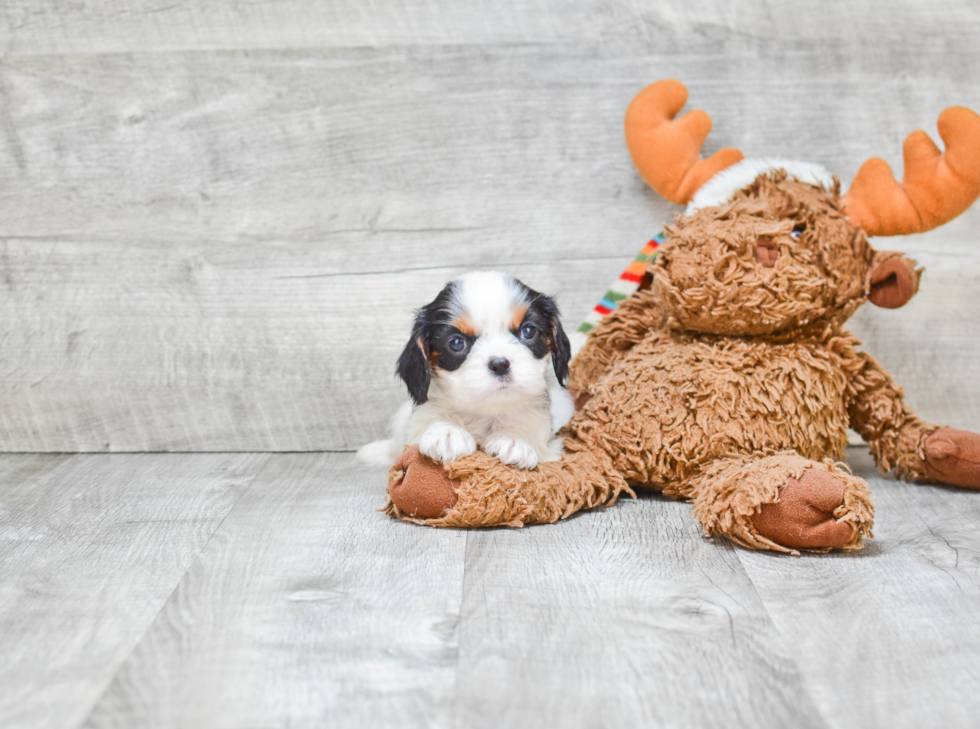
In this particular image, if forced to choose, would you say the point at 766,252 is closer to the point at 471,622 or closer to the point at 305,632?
the point at 471,622

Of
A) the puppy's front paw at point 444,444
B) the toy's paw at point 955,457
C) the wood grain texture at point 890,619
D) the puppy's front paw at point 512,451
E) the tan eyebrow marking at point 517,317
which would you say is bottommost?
the toy's paw at point 955,457

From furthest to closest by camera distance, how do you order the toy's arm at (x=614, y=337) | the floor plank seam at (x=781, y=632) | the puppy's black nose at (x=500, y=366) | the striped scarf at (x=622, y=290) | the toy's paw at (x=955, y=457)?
the striped scarf at (x=622, y=290) → the toy's arm at (x=614, y=337) → the toy's paw at (x=955, y=457) → the puppy's black nose at (x=500, y=366) → the floor plank seam at (x=781, y=632)

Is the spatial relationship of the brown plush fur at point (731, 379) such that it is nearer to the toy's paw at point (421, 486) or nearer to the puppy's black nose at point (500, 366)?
the toy's paw at point (421, 486)

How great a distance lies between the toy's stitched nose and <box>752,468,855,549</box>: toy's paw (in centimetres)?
42

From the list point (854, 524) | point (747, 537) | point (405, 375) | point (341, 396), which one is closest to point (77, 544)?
point (405, 375)

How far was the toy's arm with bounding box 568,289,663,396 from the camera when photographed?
1.83 meters

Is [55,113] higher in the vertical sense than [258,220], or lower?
higher

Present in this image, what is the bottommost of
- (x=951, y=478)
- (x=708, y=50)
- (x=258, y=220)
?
(x=951, y=478)

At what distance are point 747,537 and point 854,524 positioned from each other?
166 mm

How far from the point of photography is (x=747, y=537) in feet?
4.52

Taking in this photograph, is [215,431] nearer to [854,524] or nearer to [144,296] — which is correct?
[144,296]

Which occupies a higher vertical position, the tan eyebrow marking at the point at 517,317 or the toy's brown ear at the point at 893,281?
the tan eyebrow marking at the point at 517,317

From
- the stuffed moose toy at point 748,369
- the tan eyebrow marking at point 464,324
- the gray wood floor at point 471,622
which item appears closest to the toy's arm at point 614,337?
the stuffed moose toy at point 748,369

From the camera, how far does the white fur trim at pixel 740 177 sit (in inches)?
67.8
